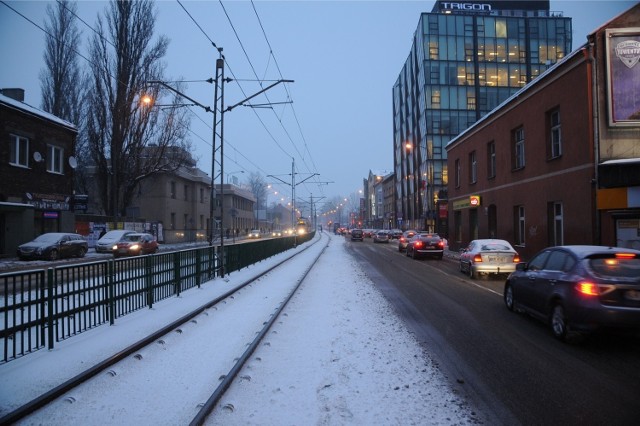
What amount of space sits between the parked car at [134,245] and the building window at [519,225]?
21.5 meters

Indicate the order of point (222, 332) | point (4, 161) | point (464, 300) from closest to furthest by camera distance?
point (222, 332) → point (464, 300) → point (4, 161)

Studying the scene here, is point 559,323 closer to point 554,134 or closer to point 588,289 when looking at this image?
point 588,289

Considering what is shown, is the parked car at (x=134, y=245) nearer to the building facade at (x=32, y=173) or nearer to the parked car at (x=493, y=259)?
the building facade at (x=32, y=173)

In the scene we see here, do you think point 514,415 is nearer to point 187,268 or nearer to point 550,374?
point 550,374

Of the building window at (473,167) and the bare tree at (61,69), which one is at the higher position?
the bare tree at (61,69)

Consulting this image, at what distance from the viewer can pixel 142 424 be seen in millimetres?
3951

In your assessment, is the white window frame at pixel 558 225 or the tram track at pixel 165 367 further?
the white window frame at pixel 558 225

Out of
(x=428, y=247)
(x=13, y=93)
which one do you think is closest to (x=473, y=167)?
(x=428, y=247)

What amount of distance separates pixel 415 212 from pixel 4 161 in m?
50.7

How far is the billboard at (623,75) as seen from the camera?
48.0 feet

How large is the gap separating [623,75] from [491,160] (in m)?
10.8

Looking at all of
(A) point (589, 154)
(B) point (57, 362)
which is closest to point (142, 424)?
(B) point (57, 362)

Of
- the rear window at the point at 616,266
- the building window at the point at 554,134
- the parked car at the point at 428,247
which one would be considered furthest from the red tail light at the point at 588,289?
the parked car at the point at 428,247

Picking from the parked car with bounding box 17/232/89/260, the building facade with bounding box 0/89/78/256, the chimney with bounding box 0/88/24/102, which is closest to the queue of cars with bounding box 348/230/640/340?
the parked car with bounding box 17/232/89/260
